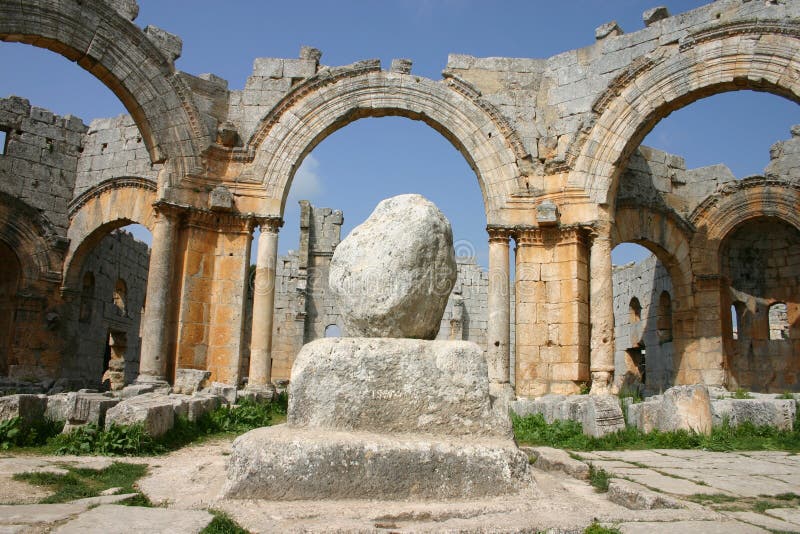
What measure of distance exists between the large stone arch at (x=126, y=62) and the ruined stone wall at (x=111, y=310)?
19.4ft

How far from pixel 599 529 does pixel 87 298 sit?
638 inches

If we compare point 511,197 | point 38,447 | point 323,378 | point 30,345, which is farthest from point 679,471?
point 30,345

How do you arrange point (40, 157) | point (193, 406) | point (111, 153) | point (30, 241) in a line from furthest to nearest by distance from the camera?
point (111, 153), point (40, 157), point (30, 241), point (193, 406)

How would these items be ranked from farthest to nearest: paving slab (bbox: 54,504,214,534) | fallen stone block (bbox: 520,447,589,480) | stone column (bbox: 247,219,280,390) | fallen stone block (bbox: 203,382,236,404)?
stone column (bbox: 247,219,280,390)
fallen stone block (bbox: 203,382,236,404)
fallen stone block (bbox: 520,447,589,480)
paving slab (bbox: 54,504,214,534)

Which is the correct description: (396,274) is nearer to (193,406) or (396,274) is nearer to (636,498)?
(636,498)

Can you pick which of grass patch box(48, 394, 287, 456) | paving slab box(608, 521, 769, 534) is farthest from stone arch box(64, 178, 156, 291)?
paving slab box(608, 521, 769, 534)

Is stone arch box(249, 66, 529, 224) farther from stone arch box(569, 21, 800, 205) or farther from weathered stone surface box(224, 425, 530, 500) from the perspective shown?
weathered stone surface box(224, 425, 530, 500)

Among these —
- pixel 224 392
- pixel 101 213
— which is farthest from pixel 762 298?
pixel 101 213

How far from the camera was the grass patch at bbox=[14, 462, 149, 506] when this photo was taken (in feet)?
13.7

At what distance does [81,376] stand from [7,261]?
10.9 ft

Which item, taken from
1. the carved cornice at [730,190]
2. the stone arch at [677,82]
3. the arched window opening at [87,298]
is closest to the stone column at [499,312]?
the stone arch at [677,82]

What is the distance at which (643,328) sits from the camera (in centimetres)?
1936

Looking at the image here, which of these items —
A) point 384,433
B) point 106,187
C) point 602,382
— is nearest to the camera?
point 384,433

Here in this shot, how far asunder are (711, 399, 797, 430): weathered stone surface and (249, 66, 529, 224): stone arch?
5369 millimetres
